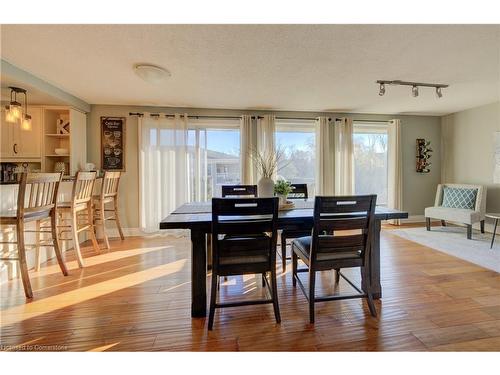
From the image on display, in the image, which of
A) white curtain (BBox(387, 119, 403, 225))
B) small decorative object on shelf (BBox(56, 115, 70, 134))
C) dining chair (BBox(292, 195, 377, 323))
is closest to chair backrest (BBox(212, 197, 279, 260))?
dining chair (BBox(292, 195, 377, 323))

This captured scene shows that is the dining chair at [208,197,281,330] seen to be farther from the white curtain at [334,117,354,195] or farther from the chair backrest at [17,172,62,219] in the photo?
the white curtain at [334,117,354,195]

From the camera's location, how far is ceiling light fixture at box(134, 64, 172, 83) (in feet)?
8.63

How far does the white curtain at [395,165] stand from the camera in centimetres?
486

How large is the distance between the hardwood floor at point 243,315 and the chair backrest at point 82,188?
80cm

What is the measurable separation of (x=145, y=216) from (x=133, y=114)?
68.8 inches

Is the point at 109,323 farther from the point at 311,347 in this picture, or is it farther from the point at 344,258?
the point at 344,258

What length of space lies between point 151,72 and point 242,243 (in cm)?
214

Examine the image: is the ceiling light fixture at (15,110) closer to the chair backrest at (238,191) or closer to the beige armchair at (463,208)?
the chair backrest at (238,191)

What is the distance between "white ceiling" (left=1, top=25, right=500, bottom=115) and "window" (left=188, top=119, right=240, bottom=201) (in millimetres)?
657

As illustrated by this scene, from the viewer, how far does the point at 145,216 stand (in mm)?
4277

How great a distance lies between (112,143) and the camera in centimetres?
428
